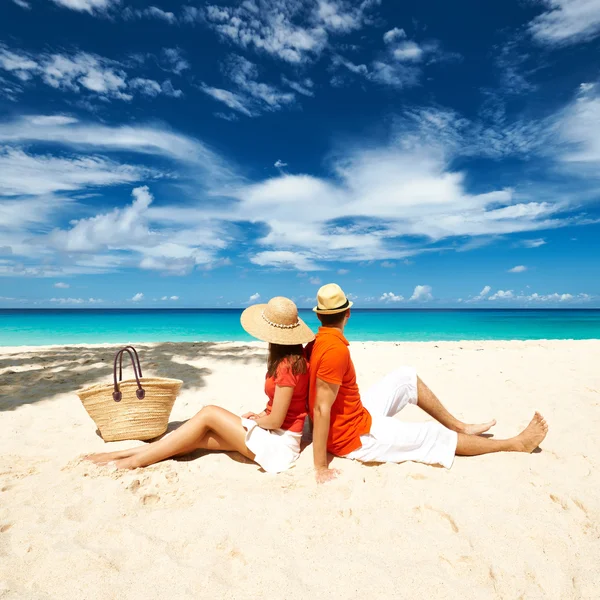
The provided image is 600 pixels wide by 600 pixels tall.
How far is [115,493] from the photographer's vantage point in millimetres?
3391

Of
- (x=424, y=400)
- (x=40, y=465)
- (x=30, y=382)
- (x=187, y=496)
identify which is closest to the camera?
(x=187, y=496)

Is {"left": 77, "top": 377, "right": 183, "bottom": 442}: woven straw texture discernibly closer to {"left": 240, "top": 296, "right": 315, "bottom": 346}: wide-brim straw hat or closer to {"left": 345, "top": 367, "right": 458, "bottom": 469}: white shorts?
{"left": 240, "top": 296, "right": 315, "bottom": 346}: wide-brim straw hat

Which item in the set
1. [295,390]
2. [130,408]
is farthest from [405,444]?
[130,408]

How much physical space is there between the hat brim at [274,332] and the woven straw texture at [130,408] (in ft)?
4.36

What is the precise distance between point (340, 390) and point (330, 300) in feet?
2.53

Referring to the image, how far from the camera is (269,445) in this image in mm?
3826

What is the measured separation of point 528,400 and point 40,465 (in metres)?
6.06

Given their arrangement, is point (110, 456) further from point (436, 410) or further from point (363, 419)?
point (436, 410)

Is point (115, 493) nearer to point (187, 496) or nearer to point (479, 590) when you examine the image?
point (187, 496)

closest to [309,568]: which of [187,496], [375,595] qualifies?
[375,595]

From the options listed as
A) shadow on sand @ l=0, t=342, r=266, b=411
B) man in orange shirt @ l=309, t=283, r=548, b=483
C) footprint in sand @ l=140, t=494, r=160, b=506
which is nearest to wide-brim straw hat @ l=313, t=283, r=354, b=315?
man in orange shirt @ l=309, t=283, r=548, b=483

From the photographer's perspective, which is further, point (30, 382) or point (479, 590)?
point (30, 382)

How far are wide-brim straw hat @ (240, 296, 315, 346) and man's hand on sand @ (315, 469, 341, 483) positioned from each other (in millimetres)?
1046

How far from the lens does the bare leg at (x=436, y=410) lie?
431 centimetres
